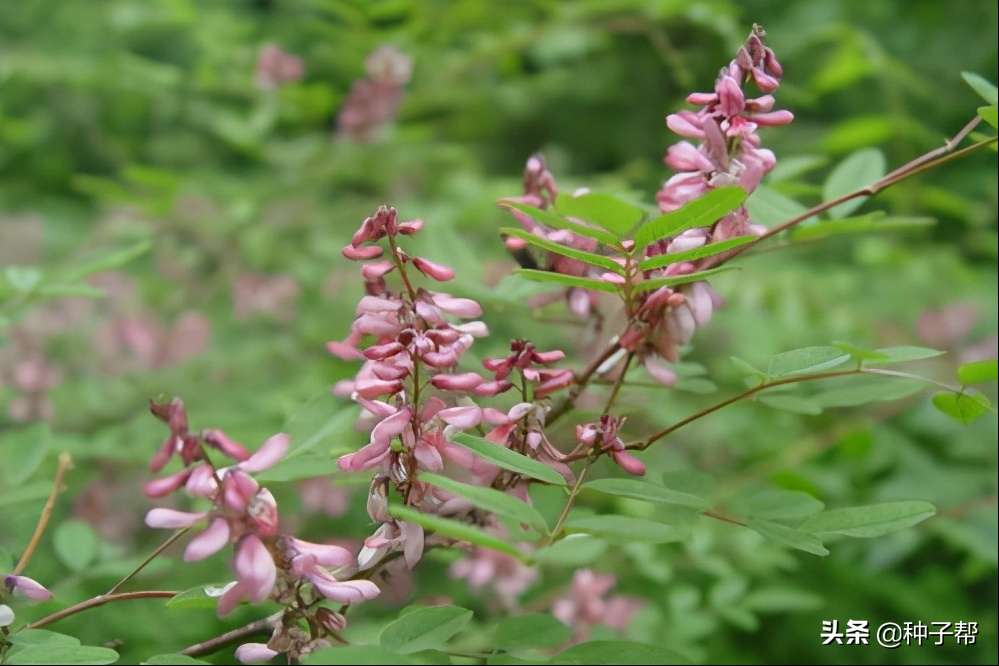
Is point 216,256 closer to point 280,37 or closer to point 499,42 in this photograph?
point 499,42

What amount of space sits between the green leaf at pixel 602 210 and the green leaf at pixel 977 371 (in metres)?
0.37

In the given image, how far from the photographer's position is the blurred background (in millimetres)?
1598

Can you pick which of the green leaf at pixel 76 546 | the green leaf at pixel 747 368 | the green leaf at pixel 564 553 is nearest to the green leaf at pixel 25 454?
the green leaf at pixel 76 546

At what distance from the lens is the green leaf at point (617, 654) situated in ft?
2.38

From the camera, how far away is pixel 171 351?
2.33 meters

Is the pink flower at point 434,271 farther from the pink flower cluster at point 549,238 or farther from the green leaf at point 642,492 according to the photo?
the green leaf at point 642,492

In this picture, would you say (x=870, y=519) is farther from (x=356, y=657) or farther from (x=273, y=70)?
(x=273, y=70)

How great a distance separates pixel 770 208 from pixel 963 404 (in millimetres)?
281

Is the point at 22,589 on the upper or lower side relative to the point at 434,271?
lower

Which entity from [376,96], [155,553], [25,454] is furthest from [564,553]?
[376,96]

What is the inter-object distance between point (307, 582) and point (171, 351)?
1666 millimetres

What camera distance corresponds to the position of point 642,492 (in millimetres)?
833

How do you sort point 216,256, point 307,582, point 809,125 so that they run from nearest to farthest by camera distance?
point 307,582
point 216,256
point 809,125

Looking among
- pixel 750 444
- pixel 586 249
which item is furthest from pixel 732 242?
pixel 750 444
